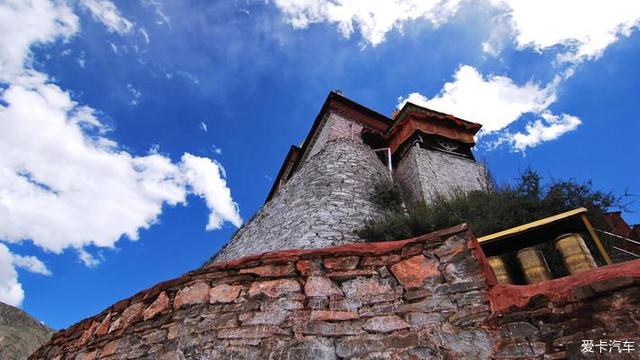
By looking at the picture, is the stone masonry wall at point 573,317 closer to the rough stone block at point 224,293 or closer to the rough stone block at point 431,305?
the rough stone block at point 431,305

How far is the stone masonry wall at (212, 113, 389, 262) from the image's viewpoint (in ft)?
25.0

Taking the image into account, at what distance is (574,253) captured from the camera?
3324 millimetres

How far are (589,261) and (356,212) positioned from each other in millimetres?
5533

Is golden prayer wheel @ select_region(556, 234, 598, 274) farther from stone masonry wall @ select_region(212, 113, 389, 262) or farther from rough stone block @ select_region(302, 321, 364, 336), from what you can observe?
stone masonry wall @ select_region(212, 113, 389, 262)

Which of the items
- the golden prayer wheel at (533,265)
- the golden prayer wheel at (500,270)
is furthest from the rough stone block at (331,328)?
the golden prayer wheel at (533,265)

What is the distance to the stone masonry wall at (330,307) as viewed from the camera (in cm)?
234

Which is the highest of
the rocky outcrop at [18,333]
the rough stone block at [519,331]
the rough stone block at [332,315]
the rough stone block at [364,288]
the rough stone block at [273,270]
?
the rocky outcrop at [18,333]

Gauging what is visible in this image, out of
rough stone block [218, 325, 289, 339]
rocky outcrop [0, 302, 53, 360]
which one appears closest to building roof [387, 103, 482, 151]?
rough stone block [218, 325, 289, 339]

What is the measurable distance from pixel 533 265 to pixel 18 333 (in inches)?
535

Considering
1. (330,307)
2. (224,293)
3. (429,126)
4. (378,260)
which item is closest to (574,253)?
(378,260)

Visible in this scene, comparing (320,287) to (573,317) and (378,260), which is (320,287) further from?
(573,317)

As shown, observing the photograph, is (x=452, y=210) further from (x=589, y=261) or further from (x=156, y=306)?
(x=156, y=306)

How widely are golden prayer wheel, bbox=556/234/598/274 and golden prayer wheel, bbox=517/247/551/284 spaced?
0.74ft

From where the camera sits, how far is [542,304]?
211cm
